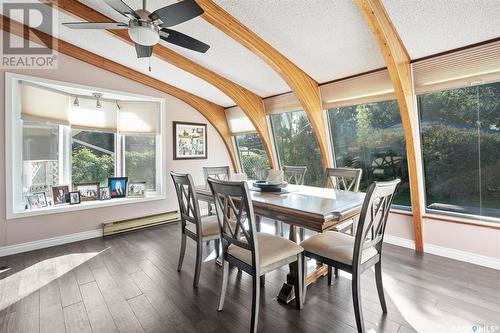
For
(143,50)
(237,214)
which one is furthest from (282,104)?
(237,214)

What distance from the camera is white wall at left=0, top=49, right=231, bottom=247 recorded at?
3114 millimetres

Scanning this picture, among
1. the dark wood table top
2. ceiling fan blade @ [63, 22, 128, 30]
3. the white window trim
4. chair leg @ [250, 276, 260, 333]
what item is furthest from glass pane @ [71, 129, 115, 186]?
chair leg @ [250, 276, 260, 333]

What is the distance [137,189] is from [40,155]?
143cm

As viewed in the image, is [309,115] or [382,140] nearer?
[382,140]

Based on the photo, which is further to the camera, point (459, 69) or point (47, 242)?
point (47, 242)

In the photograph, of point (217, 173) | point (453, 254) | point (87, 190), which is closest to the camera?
point (453, 254)

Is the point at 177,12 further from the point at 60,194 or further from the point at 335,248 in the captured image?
the point at 60,194

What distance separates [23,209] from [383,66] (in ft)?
16.8

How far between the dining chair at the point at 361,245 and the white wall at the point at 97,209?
10.7 ft

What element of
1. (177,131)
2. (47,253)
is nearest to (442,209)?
(177,131)

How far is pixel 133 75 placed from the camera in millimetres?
4082

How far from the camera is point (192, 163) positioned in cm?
504

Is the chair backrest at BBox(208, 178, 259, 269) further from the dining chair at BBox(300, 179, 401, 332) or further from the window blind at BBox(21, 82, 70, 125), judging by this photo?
the window blind at BBox(21, 82, 70, 125)

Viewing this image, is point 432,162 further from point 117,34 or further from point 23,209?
point 23,209
